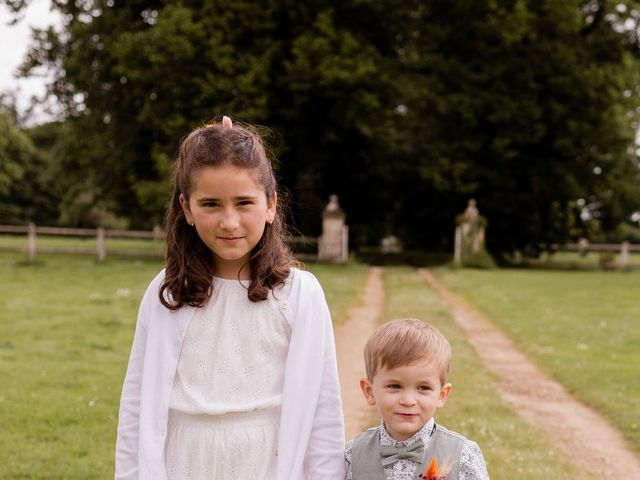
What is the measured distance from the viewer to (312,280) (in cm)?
243

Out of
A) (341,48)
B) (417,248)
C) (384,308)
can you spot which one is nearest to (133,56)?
(341,48)

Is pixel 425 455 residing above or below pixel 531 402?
above

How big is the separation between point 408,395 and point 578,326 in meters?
9.85

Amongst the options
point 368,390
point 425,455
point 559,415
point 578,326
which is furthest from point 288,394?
point 578,326

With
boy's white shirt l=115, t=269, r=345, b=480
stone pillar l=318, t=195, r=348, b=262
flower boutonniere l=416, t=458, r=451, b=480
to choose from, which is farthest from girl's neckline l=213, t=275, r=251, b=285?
stone pillar l=318, t=195, r=348, b=262

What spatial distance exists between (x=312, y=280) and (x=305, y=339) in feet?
0.83

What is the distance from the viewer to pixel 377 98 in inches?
873

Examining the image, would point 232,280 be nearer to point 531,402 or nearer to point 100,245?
point 531,402

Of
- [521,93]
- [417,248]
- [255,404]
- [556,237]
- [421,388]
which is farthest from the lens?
[417,248]

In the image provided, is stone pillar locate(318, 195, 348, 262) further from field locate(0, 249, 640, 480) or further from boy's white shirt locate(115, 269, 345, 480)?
boy's white shirt locate(115, 269, 345, 480)

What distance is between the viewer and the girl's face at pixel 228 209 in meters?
2.23

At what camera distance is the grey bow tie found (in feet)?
7.75

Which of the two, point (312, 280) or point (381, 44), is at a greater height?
point (381, 44)

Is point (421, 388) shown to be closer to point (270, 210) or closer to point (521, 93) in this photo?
point (270, 210)
